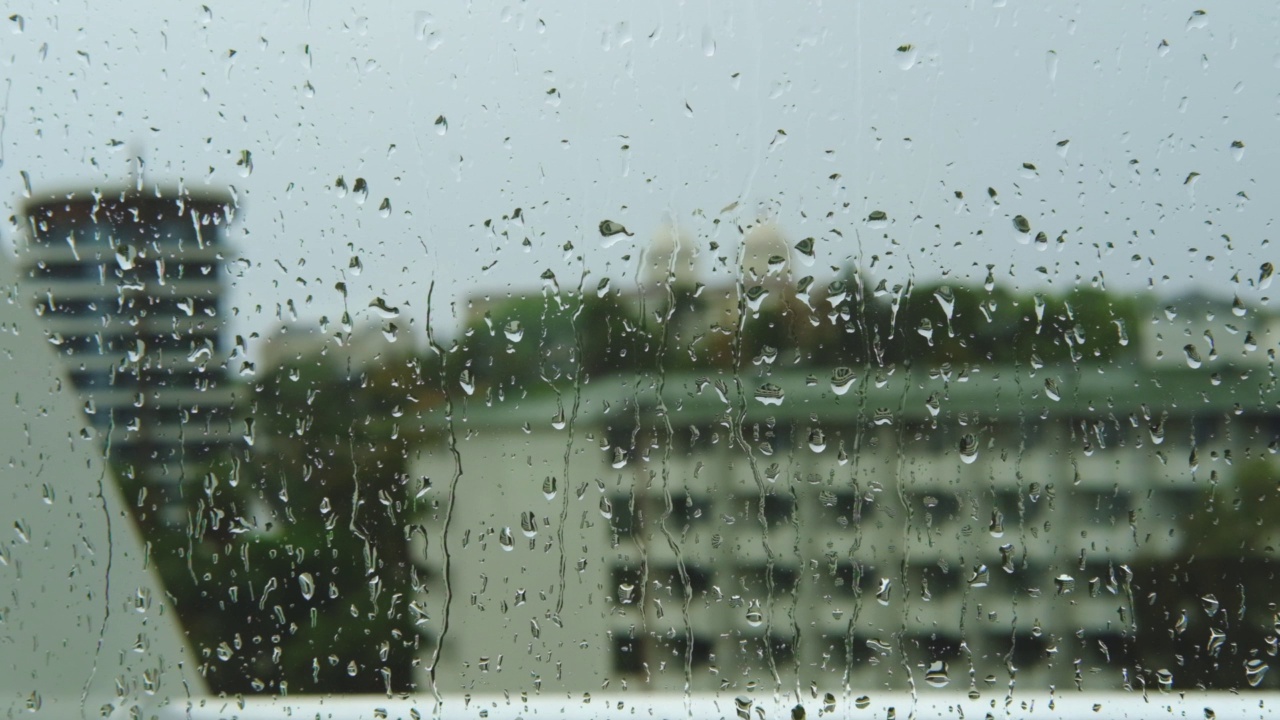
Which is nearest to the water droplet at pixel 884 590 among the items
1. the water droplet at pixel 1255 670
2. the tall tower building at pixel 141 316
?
the water droplet at pixel 1255 670

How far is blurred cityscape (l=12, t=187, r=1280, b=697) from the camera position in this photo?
124cm

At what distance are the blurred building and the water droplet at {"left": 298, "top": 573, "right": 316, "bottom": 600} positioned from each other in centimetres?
17

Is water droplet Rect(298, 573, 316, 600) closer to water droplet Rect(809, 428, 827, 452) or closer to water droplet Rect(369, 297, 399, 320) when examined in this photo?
water droplet Rect(369, 297, 399, 320)

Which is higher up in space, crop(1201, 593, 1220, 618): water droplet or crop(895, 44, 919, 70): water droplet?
crop(895, 44, 919, 70): water droplet

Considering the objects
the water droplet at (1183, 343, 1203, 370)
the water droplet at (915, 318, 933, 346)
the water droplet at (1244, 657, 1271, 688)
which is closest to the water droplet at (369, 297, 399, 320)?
the water droplet at (915, 318, 933, 346)

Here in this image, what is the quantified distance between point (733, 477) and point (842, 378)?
0.22 m

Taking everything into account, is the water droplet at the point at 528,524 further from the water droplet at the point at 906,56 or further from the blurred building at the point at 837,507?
the water droplet at the point at 906,56

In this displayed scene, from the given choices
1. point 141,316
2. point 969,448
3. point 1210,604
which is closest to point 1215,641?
point 1210,604

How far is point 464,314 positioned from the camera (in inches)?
49.5

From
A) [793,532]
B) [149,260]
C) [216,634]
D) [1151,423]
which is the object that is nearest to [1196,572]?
[1151,423]

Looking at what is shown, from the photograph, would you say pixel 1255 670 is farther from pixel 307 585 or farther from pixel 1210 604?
pixel 307 585

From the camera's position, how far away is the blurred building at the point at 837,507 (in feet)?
4.07

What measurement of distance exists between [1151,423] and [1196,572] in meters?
0.23

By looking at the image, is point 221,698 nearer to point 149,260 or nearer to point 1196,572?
point 149,260
